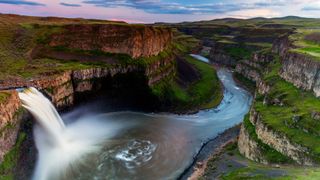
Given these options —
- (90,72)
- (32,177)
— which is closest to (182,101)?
(90,72)

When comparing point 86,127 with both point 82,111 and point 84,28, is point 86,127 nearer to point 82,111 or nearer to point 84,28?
point 82,111

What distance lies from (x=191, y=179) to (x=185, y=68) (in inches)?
2612

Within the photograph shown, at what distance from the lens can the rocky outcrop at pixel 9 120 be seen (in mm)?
35969

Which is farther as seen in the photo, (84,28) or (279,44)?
(279,44)

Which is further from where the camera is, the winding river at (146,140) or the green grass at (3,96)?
the winding river at (146,140)

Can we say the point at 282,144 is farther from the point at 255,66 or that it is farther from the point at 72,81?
the point at 255,66

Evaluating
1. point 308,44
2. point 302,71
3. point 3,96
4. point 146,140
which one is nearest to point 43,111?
point 3,96

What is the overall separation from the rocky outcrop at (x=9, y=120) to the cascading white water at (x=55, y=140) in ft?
8.38

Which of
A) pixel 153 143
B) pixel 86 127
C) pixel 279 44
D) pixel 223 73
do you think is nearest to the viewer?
pixel 153 143

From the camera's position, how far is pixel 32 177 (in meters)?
38.2

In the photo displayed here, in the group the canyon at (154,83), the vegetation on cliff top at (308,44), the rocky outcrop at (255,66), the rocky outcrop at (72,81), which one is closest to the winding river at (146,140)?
the canyon at (154,83)

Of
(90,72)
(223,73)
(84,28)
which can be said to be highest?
(84,28)

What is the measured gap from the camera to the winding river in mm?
43969

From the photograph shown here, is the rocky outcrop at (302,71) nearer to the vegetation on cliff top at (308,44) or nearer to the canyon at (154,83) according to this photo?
the canyon at (154,83)
